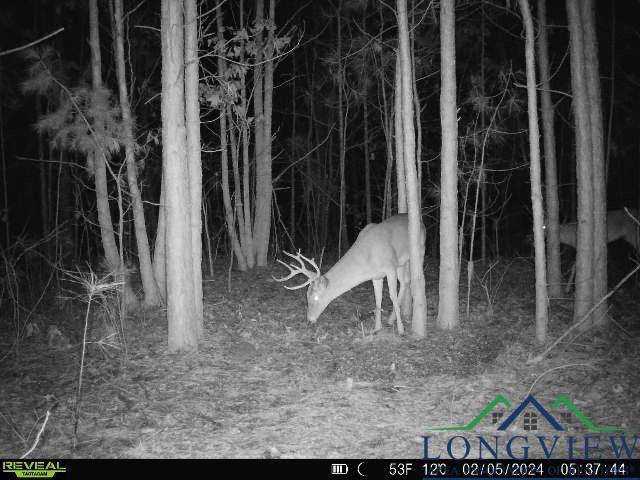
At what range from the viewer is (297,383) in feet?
22.6

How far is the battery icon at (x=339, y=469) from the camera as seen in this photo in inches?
178

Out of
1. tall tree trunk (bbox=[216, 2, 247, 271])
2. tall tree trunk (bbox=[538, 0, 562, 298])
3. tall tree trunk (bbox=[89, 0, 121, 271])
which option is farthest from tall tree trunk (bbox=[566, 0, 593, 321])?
tall tree trunk (bbox=[89, 0, 121, 271])

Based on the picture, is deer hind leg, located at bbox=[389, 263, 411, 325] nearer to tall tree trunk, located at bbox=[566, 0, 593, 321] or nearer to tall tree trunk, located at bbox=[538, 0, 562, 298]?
tall tree trunk, located at bbox=[538, 0, 562, 298]

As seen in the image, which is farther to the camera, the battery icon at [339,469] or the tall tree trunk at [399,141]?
the tall tree trunk at [399,141]

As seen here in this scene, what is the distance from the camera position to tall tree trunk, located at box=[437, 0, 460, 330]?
8555 mm

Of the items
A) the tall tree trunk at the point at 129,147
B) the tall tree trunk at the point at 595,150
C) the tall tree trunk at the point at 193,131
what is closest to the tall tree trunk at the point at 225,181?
the tall tree trunk at the point at 129,147

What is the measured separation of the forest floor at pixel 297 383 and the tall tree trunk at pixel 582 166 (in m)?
0.71

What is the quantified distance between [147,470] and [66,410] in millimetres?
1823

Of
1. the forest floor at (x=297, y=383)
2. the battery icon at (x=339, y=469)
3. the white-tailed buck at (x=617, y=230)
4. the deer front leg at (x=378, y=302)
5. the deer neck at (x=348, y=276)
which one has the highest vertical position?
the white-tailed buck at (x=617, y=230)

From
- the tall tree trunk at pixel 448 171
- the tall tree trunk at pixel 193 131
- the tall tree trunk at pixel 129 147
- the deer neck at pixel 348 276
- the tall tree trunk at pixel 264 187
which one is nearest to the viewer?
the tall tree trunk at pixel 193 131

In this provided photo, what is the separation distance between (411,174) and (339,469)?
4987 mm

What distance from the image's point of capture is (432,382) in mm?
6762

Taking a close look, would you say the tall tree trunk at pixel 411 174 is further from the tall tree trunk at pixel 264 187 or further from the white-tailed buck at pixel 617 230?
the tall tree trunk at pixel 264 187

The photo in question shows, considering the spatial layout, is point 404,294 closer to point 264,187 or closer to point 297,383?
point 297,383
